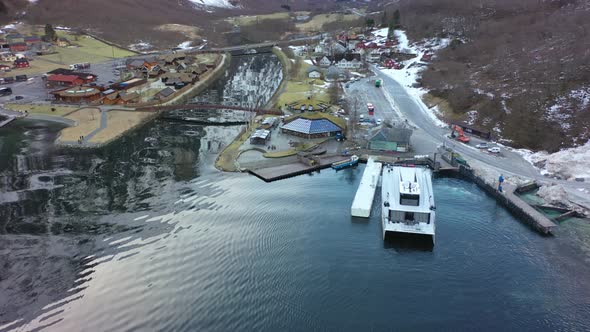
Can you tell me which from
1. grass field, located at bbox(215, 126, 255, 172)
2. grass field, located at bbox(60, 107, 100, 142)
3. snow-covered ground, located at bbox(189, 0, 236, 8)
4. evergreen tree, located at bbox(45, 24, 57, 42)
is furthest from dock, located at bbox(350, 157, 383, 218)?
snow-covered ground, located at bbox(189, 0, 236, 8)

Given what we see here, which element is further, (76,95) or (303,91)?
(303,91)

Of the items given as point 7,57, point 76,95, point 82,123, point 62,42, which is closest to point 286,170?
point 82,123

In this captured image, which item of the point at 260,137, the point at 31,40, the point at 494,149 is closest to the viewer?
the point at 494,149

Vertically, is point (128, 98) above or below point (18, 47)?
below

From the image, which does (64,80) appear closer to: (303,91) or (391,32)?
(303,91)

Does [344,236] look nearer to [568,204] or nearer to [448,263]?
[448,263]

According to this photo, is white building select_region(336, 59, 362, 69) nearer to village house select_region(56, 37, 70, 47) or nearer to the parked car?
the parked car

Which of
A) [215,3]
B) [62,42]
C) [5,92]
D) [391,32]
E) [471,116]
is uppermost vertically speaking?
[215,3]

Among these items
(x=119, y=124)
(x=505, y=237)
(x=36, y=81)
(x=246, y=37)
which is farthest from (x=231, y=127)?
(x=246, y=37)
